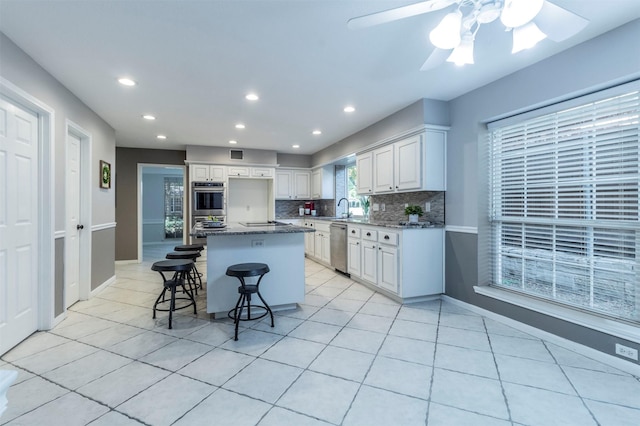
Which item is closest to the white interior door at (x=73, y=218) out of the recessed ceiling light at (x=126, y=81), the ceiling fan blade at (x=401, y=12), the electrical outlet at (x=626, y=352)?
the recessed ceiling light at (x=126, y=81)

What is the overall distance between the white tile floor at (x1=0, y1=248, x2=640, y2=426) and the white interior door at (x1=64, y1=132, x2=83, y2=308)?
624 millimetres

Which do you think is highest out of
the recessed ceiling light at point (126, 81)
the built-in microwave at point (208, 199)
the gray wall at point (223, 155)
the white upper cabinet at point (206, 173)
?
the recessed ceiling light at point (126, 81)

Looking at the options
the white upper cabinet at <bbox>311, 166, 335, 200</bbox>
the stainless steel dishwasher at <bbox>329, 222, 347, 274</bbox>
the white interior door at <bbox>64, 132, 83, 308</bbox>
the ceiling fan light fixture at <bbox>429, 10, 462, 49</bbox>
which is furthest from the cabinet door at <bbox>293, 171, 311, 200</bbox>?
the ceiling fan light fixture at <bbox>429, 10, 462, 49</bbox>

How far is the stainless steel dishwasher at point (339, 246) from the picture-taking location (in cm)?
479

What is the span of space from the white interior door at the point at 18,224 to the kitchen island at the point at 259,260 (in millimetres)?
1307

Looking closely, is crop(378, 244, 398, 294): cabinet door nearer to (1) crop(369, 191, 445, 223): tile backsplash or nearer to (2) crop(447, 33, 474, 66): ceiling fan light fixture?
(1) crop(369, 191, 445, 223): tile backsplash

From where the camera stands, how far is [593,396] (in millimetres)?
1798

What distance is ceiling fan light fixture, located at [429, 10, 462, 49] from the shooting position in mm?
1585

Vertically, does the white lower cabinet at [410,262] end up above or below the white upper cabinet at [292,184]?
below

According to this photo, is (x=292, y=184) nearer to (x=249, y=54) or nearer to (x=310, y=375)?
(x=249, y=54)

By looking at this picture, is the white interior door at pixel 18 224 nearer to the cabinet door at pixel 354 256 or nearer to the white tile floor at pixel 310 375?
the white tile floor at pixel 310 375

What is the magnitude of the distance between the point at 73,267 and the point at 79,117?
174 cm

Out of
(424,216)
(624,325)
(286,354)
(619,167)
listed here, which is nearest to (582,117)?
(619,167)

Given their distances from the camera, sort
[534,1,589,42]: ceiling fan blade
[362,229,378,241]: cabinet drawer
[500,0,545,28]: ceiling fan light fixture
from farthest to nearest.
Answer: [362,229,378,241]: cabinet drawer → [534,1,589,42]: ceiling fan blade → [500,0,545,28]: ceiling fan light fixture
